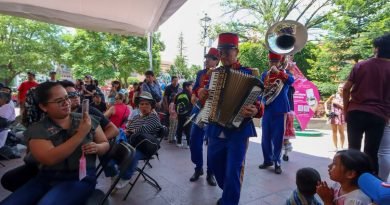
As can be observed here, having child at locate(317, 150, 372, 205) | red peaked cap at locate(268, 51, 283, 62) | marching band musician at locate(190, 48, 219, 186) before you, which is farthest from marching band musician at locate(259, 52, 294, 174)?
child at locate(317, 150, 372, 205)

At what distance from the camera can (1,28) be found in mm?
19906

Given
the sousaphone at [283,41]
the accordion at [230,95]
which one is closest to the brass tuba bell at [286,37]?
the sousaphone at [283,41]

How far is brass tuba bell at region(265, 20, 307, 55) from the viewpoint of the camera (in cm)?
424

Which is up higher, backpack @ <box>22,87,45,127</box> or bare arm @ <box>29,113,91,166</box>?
backpack @ <box>22,87,45,127</box>

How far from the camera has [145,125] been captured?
3.70 metres

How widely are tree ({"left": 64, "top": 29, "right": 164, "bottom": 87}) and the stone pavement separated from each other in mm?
15720

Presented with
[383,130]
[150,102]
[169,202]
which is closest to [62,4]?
[150,102]

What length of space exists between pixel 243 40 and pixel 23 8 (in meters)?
18.0

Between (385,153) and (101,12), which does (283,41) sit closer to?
(385,153)

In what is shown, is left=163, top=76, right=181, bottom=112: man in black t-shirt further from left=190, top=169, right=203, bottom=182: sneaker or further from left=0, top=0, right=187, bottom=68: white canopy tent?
left=190, top=169, right=203, bottom=182: sneaker

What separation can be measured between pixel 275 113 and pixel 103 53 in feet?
57.7

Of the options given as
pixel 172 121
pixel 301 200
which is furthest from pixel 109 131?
pixel 172 121

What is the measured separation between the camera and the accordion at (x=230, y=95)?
2381 millimetres

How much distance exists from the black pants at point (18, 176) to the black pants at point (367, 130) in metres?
2.94
